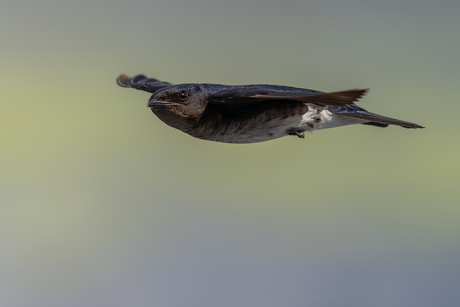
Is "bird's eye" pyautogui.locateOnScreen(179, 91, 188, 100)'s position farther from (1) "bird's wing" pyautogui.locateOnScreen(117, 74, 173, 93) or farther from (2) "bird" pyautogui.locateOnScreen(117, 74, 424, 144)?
(1) "bird's wing" pyautogui.locateOnScreen(117, 74, 173, 93)

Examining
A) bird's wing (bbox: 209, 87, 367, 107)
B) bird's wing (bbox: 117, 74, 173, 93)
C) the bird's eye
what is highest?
bird's wing (bbox: 117, 74, 173, 93)

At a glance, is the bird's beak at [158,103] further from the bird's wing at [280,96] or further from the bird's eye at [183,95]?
the bird's wing at [280,96]

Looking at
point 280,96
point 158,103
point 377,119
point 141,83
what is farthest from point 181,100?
point 377,119

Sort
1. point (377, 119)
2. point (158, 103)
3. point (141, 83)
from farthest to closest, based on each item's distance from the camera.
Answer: point (141, 83), point (377, 119), point (158, 103)

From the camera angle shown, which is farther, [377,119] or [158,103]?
[377,119]

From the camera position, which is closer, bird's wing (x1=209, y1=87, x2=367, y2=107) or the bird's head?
bird's wing (x1=209, y1=87, x2=367, y2=107)

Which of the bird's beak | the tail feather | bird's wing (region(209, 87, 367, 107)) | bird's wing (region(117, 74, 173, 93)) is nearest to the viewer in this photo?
bird's wing (region(209, 87, 367, 107))

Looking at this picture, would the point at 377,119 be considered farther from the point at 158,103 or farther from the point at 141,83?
the point at 141,83

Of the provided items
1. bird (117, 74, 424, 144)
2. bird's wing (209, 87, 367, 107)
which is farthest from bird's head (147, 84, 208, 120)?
bird's wing (209, 87, 367, 107)
